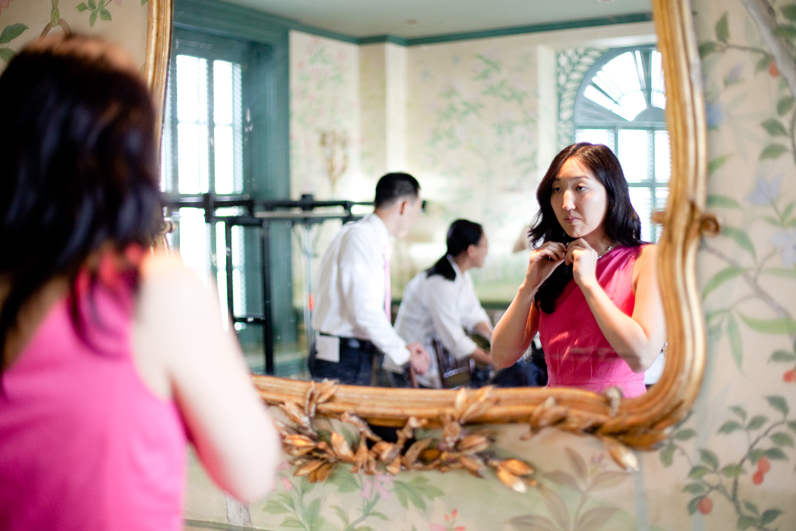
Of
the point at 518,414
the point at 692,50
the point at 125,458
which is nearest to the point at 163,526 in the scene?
the point at 125,458

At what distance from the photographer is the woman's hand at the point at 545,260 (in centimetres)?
94

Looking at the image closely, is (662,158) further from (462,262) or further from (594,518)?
(594,518)

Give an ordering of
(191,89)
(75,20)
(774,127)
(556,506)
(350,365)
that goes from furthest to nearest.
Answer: (75,20) < (191,89) < (350,365) < (556,506) < (774,127)

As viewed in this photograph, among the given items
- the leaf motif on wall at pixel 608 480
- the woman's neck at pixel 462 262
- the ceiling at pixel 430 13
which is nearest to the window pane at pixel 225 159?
the ceiling at pixel 430 13

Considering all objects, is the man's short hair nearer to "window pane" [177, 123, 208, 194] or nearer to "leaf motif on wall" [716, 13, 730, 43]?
"window pane" [177, 123, 208, 194]

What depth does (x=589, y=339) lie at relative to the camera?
933mm

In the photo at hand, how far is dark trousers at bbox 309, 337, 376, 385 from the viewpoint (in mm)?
1064

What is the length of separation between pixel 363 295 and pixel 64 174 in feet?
2.01

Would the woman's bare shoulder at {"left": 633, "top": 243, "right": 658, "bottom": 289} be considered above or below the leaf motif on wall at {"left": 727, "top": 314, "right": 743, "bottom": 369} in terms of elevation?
above

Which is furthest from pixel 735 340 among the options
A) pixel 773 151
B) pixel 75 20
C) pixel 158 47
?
pixel 75 20

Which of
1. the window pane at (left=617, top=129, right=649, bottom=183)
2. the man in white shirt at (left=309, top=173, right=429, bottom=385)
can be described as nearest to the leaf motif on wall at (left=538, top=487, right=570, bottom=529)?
the man in white shirt at (left=309, top=173, right=429, bottom=385)

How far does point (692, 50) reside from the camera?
858 mm

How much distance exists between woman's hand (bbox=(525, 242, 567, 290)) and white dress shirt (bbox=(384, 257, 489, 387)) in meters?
0.09

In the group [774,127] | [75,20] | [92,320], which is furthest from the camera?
[75,20]
